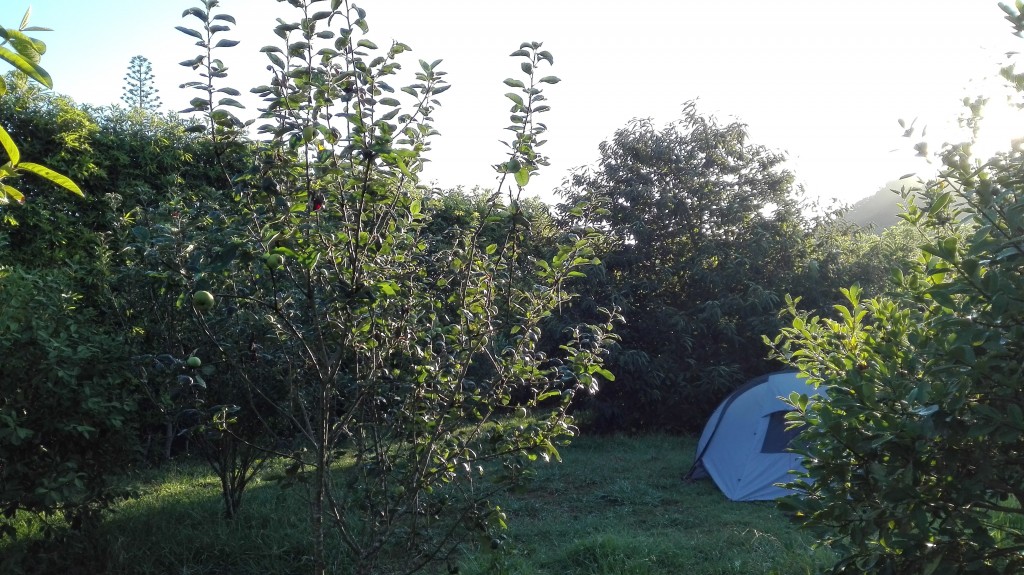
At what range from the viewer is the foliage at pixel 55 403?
4.02m

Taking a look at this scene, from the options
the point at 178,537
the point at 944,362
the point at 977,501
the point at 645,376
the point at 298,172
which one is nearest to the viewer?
the point at 944,362

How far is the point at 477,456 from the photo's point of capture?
311 cm

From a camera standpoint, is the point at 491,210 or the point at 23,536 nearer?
the point at 491,210

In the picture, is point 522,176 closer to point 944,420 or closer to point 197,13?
point 197,13

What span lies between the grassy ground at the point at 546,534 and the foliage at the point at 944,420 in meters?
1.53

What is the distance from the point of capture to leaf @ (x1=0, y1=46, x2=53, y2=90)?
1228 mm

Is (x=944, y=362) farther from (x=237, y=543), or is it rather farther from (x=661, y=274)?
(x=661, y=274)

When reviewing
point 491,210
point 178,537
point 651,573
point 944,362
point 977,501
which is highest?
point 491,210

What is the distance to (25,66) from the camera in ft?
4.08

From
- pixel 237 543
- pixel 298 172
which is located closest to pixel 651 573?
pixel 237 543

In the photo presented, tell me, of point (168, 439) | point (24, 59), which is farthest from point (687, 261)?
point (24, 59)

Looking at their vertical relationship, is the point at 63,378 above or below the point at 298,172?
below

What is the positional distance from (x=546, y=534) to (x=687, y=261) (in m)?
6.33

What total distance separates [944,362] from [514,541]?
429 cm
